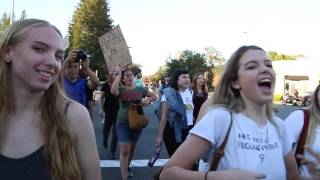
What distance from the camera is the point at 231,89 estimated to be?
9.74ft

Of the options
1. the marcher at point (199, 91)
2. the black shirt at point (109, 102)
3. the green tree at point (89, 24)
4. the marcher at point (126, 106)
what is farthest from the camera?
the green tree at point (89, 24)

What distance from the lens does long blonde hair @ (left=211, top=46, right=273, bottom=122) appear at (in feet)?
9.55

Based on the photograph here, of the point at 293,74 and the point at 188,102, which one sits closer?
the point at 188,102

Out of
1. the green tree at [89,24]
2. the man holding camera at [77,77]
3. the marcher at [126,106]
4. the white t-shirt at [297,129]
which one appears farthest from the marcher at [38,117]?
the green tree at [89,24]

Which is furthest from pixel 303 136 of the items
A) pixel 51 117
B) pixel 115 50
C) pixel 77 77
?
pixel 115 50

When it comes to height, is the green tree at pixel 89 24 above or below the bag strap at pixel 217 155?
above

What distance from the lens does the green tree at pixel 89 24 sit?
8012 cm

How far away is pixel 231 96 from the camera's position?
9.66ft

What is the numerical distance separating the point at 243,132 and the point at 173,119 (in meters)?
5.06

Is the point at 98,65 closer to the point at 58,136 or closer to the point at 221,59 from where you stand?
the point at 221,59

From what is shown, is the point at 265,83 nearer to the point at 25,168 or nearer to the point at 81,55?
the point at 25,168

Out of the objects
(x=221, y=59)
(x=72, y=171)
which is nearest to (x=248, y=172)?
(x=72, y=171)

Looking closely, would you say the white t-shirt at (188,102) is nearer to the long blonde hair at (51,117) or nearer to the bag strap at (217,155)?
the bag strap at (217,155)

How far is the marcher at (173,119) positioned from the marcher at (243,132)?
4743mm
